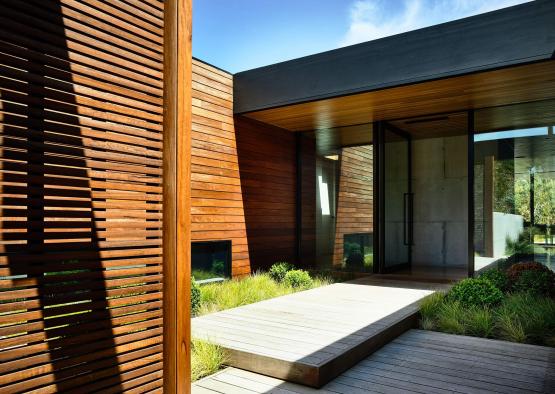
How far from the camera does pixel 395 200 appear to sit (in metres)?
8.60

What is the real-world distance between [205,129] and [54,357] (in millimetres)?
5240

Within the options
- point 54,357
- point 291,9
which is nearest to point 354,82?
point 54,357

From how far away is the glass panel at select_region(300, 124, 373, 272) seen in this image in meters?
8.39

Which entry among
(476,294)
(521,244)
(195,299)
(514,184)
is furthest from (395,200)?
(195,299)

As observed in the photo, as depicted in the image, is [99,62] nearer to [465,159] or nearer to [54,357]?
[54,357]

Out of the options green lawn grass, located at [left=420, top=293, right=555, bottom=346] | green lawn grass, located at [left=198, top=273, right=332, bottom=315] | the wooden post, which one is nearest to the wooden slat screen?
the wooden post

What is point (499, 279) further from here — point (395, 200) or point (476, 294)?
point (395, 200)

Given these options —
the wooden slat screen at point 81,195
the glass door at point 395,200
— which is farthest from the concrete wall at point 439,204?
the wooden slat screen at point 81,195

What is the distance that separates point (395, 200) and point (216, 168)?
3.65 meters

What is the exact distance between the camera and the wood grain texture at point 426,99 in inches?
228

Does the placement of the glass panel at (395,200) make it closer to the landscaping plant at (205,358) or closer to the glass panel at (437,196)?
the glass panel at (437,196)

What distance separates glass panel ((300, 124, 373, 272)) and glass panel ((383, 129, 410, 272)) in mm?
344

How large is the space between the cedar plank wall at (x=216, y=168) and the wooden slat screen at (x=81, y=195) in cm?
415

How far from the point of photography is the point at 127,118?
2.34 metres
